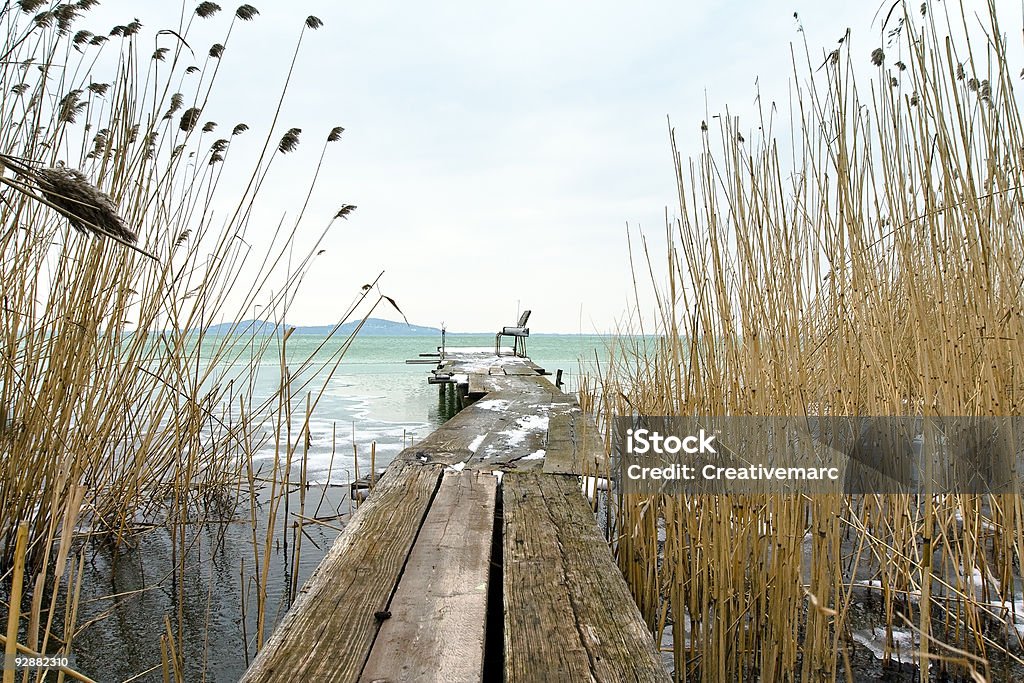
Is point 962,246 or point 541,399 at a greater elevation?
point 962,246

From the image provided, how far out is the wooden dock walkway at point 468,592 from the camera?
107cm

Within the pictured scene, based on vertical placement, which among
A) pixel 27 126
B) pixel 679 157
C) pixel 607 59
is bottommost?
pixel 679 157

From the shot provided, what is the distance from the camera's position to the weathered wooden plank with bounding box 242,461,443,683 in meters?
1.05

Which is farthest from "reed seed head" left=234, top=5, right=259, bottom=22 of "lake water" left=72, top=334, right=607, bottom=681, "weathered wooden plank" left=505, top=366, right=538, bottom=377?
"weathered wooden plank" left=505, top=366, right=538, bottom=377

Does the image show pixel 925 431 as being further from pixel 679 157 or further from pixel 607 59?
pixel 607 59

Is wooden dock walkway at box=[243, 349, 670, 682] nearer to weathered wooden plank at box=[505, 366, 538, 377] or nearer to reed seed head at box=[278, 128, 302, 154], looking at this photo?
reed seed head at box=[278, 128, 302, 154]

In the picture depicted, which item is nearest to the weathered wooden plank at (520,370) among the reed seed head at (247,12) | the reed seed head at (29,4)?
the reed seed head at (247,12)

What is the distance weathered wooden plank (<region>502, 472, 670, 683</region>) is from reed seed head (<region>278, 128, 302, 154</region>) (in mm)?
1396

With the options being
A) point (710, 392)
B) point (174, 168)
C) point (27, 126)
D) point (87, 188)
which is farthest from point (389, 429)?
point (87, 188)

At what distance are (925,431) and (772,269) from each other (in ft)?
1.64

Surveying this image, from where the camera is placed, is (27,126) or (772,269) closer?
(772,269)

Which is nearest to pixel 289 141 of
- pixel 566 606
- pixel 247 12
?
pixel 247 12

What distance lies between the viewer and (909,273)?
5.52 feet

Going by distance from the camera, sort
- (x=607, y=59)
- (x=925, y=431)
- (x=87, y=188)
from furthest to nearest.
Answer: (x=607, y=59), (x=925, y=431), (x=87, y=188)
